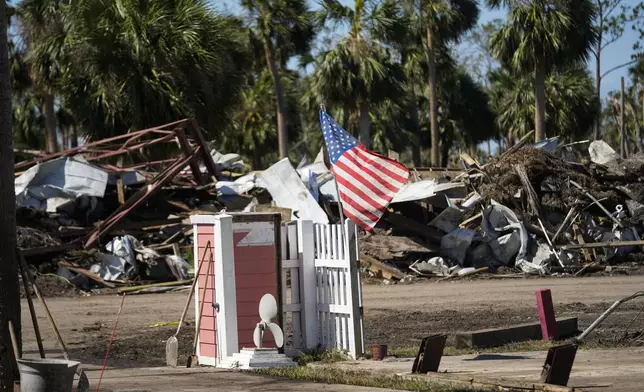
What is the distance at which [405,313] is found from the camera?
16.6 meters

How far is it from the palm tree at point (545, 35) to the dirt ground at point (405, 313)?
56.1 ft

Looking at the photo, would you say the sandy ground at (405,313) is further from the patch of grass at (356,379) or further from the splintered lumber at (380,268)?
the patch of grass at (356,379)

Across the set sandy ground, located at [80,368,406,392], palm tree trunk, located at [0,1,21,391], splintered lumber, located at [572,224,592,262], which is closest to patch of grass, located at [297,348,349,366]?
sandy ground, located at [80,368,406,392]

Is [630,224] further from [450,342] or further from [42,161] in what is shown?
[42,161]

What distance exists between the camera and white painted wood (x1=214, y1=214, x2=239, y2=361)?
11.4m

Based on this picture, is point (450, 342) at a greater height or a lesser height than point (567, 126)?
lesser

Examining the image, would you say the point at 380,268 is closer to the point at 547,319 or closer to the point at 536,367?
the point at 547,319

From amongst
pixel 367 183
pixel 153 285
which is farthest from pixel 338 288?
pixel 153 285

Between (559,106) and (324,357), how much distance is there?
38.8 meters

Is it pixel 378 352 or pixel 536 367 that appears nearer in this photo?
pixel 536 367

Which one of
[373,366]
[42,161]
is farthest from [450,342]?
[42,161]

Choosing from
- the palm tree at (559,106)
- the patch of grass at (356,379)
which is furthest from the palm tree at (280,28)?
the patch of grass at (356,379)

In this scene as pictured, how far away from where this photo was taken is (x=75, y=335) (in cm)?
1497

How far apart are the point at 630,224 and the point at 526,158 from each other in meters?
3.18
